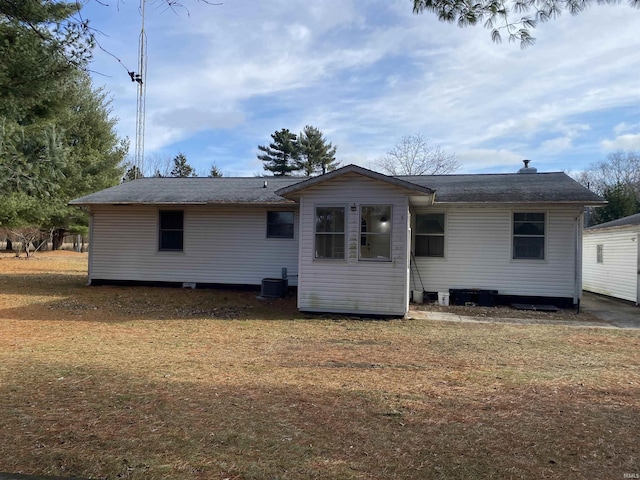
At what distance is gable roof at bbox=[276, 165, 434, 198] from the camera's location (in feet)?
29.7

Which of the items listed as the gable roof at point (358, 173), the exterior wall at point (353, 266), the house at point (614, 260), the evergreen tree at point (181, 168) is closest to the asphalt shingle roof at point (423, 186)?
the gable roof at point (358, 173)

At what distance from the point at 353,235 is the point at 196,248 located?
240 inches

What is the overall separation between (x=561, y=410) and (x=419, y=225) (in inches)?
325

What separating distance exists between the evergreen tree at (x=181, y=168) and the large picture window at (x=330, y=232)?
44.6m

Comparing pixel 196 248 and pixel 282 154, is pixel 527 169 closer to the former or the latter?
pixel 196 248

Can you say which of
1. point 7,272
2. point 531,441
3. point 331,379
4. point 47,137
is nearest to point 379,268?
point 331,379

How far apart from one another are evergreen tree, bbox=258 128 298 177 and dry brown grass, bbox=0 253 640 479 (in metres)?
36.6

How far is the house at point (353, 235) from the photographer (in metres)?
9.44

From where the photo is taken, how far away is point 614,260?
1390cm

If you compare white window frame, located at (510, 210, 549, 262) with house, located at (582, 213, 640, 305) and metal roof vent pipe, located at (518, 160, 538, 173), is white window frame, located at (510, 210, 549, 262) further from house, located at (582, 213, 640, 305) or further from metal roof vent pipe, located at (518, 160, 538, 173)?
metal roof vent pipe, located at (518, 160, 538, 173)

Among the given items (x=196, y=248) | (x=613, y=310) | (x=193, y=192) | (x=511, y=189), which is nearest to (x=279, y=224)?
(x=196, y=248)

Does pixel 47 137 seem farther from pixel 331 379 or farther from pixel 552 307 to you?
pixel 552 307

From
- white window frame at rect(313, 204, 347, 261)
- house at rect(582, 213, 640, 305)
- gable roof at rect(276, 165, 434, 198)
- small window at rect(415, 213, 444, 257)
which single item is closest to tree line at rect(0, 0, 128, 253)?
gable roof at rect(276, 165, 434, 198)

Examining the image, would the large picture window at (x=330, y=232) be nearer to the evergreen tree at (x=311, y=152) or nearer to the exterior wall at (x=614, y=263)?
the exterior wall at (x=614, y=263)
